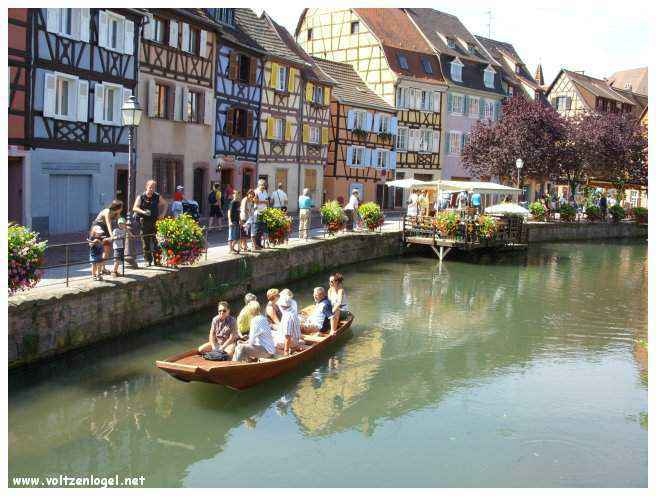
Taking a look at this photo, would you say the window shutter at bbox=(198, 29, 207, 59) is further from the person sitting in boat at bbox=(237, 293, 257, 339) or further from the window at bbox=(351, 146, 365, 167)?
the person sitting in boat at bbox=(237, 293, 257, 339)

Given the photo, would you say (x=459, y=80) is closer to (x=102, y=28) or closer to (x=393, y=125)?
(x=393, y=125)

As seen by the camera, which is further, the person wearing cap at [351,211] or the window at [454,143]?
the window at [454,143]

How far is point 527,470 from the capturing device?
1042 centimetres

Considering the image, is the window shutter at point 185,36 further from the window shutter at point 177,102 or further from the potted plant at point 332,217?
the potted plant at point 332,217

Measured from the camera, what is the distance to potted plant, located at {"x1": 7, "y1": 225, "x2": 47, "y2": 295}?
12.1 m

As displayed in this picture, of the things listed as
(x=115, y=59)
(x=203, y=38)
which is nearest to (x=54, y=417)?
(x=115, y=59)

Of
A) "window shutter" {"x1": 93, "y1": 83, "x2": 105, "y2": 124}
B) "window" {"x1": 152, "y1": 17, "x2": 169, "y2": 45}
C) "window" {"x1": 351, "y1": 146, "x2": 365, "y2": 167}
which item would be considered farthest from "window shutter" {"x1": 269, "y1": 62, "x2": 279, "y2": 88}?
"window shutter" {"x1": 93, "y1": 83, "x2": 105, "y2": 124}

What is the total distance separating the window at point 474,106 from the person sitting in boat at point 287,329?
44011 millimetres

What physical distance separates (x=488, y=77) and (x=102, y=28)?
1480 inches

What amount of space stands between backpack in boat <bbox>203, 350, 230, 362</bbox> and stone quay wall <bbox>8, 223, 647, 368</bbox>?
2842mm

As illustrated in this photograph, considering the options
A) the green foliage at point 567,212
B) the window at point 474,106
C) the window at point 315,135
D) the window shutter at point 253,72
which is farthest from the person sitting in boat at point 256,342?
the window at point 474,106

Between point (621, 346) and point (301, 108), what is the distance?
2588 cm

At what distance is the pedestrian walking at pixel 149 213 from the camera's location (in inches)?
645
